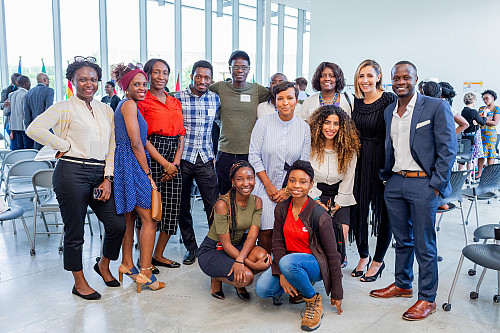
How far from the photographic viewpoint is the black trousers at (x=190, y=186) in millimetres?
3875

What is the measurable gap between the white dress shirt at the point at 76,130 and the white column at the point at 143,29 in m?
9.06

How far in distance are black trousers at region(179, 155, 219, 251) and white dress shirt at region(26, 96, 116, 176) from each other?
0.84 meters

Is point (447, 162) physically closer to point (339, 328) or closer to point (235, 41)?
point (339, 328)

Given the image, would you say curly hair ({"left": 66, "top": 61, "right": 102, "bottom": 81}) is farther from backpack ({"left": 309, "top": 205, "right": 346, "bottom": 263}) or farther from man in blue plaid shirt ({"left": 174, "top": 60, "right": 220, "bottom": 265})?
backpack ({"left": 309, "top": 205, "right": 346, "bottom": 263})

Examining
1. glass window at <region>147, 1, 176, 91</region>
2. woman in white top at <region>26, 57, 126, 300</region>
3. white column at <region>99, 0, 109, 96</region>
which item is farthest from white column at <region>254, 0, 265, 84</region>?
woman in white top at <region>26, 57, 126, 300</region>

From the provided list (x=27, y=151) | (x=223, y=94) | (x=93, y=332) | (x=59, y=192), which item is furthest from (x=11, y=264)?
(x=223, y=94)

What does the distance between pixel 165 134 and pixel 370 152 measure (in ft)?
5.61

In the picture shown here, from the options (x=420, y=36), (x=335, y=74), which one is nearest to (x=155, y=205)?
(x=335, y=74)

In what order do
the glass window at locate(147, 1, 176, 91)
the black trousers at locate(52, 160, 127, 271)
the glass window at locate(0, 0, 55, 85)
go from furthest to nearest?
the glass window at locate(147, 1, 176, 91)
the glass window at locate(0, 0, 55, 85)
the black trousers at locate(52, 160, 127, 271)

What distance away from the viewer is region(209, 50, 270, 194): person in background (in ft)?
13.0

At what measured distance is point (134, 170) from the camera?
3312 mm

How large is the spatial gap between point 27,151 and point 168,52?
7404 mm

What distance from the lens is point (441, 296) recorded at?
3334mm

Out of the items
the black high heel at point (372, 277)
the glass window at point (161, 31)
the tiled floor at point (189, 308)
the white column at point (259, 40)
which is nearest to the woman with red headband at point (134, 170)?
the tiled floor at point (189, 308)
